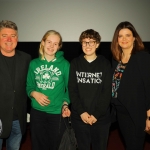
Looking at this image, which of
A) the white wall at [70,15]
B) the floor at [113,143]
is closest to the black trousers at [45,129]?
the floor at [113,143]

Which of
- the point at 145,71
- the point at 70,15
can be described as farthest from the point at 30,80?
the point at 70,15

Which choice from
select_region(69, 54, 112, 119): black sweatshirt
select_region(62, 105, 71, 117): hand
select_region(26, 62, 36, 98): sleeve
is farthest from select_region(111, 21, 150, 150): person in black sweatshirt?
select_region(26, 62, 36, 98): sleeve

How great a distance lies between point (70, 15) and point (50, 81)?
177cm

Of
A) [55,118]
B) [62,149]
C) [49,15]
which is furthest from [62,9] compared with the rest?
[62,149]

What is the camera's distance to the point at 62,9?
3.24 metres

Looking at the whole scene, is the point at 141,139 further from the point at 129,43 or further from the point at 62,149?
the point at 129,43

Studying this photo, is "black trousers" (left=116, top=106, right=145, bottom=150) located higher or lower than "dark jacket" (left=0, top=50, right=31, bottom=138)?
lower

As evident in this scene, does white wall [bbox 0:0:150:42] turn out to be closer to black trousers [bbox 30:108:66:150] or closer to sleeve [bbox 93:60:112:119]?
sleeve [bbox 93:60:112:119]

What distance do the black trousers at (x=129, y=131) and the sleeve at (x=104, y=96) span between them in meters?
0.16

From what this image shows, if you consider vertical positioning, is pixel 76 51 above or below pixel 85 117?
above

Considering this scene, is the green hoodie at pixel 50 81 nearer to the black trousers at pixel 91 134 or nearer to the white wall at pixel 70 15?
the black trousers at pixel 91 134

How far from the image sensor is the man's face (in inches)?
69.2

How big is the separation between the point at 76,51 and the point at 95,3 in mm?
893

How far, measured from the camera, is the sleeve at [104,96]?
176 cm
